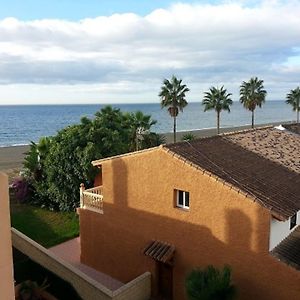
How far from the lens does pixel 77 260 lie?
2169cm

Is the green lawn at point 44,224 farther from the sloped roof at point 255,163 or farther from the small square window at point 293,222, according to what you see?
the small square window at point 293,222

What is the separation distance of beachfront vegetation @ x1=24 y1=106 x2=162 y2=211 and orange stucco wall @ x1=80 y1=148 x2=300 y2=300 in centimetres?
752

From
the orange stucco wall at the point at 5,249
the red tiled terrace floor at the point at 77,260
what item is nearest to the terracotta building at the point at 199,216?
the red tiled terrace floor at the point at 77,260

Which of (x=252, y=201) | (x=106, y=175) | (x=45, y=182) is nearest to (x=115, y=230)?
(x=106, y=175)

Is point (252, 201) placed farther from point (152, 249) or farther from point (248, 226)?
point (152, 249)

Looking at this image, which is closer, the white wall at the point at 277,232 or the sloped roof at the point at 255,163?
the white wall at the point at 277,232

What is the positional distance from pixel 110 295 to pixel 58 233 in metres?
11.0

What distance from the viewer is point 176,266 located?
16906mm

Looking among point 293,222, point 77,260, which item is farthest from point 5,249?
point 77,260

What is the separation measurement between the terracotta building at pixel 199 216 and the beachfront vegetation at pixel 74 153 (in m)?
7.27

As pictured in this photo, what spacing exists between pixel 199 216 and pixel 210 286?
3.29 m

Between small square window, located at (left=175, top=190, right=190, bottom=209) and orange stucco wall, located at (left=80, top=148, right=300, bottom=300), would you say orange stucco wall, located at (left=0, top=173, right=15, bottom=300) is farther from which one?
small square window, located at (left=175, top=190, right=190, bottom=209)

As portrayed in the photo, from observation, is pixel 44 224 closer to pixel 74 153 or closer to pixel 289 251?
pixel 74 153

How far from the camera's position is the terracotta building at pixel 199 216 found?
14.2 meters
